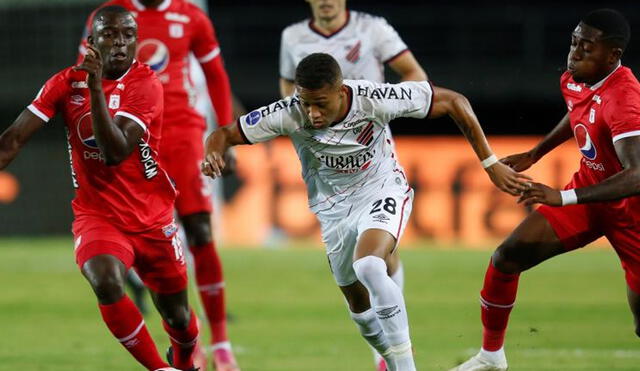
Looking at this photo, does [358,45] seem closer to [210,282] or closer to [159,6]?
[159,6]

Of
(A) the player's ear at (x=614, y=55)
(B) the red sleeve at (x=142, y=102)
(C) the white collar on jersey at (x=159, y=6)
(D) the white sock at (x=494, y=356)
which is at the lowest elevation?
(D) the white sock at (x=494, y=356)

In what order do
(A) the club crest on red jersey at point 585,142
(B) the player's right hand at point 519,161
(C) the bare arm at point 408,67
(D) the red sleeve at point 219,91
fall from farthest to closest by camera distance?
(D) the red sleeve at point 219,91 → (C) the bare arm at point 408,67 → (B) the player's right hand at point 519,161 → (A) the club crest on red jersey at point 585,142

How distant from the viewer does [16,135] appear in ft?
21.9

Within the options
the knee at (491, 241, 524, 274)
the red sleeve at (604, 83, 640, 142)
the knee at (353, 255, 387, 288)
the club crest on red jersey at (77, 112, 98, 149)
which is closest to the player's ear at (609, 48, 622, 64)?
the red sleeve at (604, 83, 640, 142)

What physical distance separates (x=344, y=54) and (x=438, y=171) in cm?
942

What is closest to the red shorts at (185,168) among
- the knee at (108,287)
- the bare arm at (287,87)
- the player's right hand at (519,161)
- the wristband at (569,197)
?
the bare arm at (287,87)

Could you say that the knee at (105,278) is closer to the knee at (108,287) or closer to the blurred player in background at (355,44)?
the knee at (108,287)

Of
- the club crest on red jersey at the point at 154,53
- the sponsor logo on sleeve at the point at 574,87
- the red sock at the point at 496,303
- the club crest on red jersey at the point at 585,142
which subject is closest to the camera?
the club crest on red jersey at the point at 585,142

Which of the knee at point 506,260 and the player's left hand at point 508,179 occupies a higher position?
the player's left hand at point 508,179

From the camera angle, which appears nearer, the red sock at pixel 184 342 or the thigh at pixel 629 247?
the thigh at pixel 629 247

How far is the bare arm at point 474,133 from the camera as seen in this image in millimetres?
6676

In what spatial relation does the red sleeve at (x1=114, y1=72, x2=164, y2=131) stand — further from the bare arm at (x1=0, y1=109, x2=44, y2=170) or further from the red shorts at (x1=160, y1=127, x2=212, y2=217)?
the red shorts at (x1=160, y1=127, x2=212, y2=217)

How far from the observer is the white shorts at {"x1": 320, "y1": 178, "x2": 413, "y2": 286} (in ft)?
22.5

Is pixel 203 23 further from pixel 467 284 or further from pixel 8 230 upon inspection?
pixel 8 230
